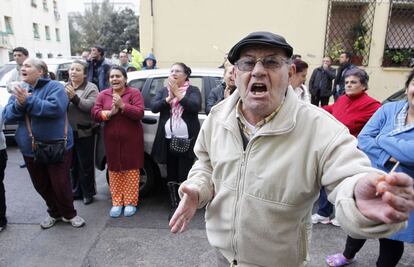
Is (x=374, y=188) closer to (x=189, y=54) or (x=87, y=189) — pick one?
(x=87, y=189)

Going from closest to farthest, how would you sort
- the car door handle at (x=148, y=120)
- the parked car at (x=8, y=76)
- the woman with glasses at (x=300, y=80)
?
the woman with glasses at (x=300, y=80)
the car door handle at (x=148, y=120)
the parked car at (x=8, y=76)

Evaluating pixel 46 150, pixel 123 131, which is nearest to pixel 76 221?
pixel 46 150

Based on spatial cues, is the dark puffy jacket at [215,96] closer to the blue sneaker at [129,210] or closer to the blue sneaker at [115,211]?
the blue sneaker at [129,210]

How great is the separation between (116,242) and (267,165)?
8.47 ft

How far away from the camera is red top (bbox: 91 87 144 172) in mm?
3986

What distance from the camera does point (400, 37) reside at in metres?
10.6

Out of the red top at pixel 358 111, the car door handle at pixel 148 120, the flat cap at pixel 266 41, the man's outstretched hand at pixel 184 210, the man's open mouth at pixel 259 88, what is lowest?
the car door handle at pixel 148 120

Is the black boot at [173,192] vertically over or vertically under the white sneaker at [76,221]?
over

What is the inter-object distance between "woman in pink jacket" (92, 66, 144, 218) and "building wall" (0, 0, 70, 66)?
23387 millimetres

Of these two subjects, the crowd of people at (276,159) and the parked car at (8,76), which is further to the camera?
the parked car at (8,76)

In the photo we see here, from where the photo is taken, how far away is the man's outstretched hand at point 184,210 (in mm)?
1688

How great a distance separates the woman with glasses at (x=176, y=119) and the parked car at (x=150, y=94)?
311 millimetres

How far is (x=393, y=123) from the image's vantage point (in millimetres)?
2469

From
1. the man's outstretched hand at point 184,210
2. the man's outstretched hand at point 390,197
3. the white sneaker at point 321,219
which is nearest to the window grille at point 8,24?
the white sneaker at point 321,219
